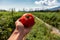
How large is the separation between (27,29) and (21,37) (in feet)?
0.15

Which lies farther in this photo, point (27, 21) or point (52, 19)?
point (52, 19)

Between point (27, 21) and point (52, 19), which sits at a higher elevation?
point (27, 21)

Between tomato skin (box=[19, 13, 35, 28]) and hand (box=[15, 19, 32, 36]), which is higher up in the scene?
tomato skin (box=[19, 13, 35, 28])

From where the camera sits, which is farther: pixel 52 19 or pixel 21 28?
pixel 52 19

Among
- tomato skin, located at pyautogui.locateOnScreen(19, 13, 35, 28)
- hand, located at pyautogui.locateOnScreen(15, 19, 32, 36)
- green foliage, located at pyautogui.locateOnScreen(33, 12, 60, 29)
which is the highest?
tomato skin, located at pyautogui.locateOnScreen(19, 13, 35, 28)

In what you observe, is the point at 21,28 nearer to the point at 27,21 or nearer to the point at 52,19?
the point at 27,21

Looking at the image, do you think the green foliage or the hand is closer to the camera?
the hand

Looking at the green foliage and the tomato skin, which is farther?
the green foliage

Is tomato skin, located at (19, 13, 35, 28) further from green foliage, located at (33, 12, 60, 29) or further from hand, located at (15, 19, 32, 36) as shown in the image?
green foliage, located at (33, 12, 60, 29)

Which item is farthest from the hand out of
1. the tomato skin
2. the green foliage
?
the green foliage

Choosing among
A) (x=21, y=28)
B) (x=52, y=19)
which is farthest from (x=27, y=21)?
(x=52, y=19)

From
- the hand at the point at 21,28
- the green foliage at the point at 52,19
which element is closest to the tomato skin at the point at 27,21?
the hand at the point at 21,28

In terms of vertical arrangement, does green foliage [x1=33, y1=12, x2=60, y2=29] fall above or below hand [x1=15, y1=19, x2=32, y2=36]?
below

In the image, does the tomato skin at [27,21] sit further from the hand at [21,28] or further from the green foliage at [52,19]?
the green foliage at [52,19]
